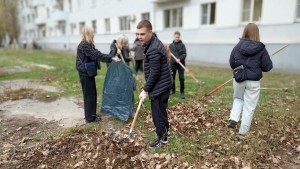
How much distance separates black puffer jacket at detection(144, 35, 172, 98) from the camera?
143 inches

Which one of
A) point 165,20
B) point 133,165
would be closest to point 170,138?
point 133,165

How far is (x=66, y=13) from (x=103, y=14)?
30.3 ft

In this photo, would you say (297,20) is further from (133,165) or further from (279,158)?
(133,165)

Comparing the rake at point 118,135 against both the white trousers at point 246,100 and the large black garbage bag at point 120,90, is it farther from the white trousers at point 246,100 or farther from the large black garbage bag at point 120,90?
the white trousers at point 246,100

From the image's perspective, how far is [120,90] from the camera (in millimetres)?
5180

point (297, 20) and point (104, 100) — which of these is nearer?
point (104, 100)

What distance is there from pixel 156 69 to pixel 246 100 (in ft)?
5.72

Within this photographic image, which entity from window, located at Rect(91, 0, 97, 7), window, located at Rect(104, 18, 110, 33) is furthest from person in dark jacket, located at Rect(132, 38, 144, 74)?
window, located at Rect(91, 0, 97, 7)

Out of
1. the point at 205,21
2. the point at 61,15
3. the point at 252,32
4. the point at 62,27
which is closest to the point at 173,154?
the point at 252,32

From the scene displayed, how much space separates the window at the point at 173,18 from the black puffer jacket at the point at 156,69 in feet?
49.9

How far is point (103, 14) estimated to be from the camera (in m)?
26.0

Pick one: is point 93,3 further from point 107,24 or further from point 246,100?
point 246,100

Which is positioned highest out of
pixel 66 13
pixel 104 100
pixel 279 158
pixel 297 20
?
pixel 66 13

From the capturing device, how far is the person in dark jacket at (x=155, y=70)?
3.64 meters
